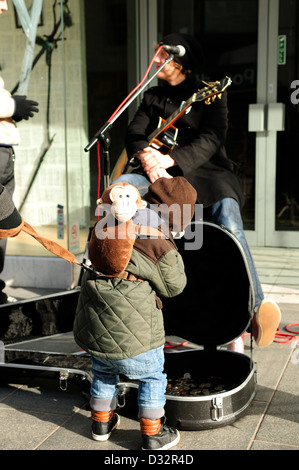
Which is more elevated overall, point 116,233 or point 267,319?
point 116,233

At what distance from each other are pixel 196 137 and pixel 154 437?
1662mm

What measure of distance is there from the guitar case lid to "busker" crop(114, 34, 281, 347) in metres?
0.24

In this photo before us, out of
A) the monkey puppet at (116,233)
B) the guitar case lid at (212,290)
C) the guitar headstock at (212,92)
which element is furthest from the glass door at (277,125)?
the monkey puppet at (116,233)

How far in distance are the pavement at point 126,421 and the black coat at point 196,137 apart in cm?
94

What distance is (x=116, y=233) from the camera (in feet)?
8.07

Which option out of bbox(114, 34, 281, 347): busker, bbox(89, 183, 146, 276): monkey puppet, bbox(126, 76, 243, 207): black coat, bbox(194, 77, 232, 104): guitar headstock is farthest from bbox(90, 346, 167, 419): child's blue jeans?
bbox(194, 77, 232, 104): guitar headstock

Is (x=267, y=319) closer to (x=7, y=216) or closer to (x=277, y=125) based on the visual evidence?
(x=7, y=216)

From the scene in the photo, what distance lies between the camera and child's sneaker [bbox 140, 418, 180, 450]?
246 centimetres

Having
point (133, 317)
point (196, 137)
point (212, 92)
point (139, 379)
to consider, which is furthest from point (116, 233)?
point (196, 137)

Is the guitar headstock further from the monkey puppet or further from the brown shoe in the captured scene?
the brown shoe

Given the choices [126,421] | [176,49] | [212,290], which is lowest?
[126,421]

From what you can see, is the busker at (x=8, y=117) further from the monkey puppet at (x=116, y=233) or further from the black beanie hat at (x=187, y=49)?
the monkey puppet at (x=116, y=233)

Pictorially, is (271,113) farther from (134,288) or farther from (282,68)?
(134,288)
